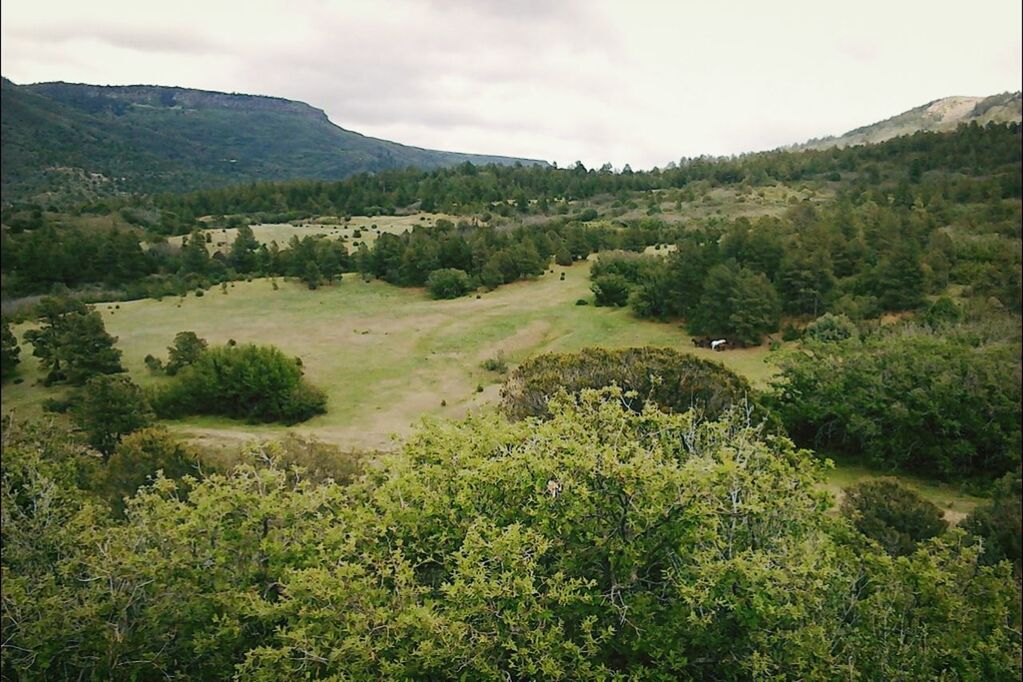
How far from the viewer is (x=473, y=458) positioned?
1056 centimetres

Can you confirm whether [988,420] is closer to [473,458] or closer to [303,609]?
[473,458]

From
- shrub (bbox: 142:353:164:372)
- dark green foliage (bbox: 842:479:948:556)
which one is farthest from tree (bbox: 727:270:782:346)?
shrub (bbox: 142:353:164:372)

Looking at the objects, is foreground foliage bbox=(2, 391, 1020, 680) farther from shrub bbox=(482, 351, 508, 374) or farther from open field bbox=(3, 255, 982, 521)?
shrub bbox=(482, 351, 508, 374)

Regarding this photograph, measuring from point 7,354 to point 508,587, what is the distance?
34746mm

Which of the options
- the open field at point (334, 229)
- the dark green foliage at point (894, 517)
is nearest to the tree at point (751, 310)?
the dark green foliage at point (894, 517)

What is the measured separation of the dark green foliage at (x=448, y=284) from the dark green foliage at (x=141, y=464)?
3140 cm

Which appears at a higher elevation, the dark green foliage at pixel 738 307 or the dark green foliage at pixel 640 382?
the dark green foliage at pixel 738 307

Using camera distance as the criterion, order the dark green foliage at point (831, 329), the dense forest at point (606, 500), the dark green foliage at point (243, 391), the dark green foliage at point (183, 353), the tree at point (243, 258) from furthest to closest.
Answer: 1. the tree at point (243, 258)
2. the dark green foliage at point (183, 353)
3. the dark green foliage at point (831, 329)
4. the dark green foliage at point (243, 391)
5. the dense forest at point (606, 500)

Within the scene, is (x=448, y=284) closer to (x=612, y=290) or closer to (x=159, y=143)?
(x=612, y=290)

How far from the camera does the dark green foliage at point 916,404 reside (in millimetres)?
20922

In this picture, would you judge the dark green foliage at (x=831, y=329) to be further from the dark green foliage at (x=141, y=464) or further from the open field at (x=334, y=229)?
the open field at (x=334, y=229)


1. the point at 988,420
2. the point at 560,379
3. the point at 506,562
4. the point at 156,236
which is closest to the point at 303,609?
the point at 506,562

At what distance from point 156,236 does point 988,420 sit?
192 feet

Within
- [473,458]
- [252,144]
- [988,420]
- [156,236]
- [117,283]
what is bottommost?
[988,420]
